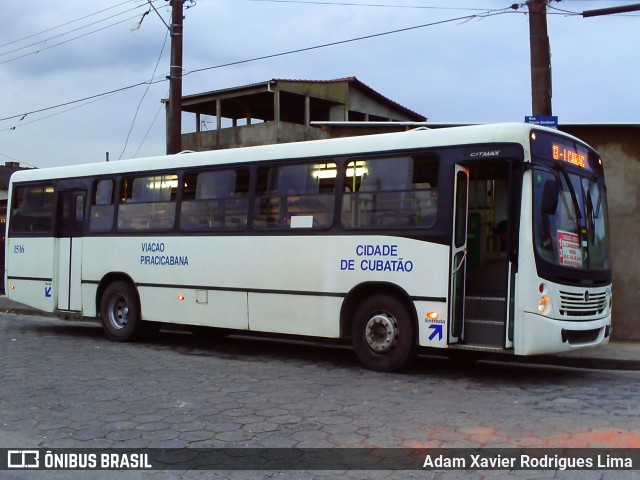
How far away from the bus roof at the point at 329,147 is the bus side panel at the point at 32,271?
146 cm

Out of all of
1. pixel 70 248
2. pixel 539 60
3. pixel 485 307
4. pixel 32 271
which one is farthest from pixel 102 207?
pixel 539 60

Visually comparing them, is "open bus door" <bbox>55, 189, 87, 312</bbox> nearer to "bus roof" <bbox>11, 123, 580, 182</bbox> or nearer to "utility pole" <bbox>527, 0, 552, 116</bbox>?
"bus roof" <bbox>11, 123, 580, 182</bbox>

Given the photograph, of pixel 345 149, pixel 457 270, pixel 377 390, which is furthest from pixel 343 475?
pixel 345 149

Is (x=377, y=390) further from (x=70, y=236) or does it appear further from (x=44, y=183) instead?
(x=44, y=183)

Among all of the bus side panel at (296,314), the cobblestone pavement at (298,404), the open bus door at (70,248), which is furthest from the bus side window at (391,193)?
the open bus door at (70,248)

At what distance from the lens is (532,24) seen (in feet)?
39.0

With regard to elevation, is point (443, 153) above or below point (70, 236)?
above

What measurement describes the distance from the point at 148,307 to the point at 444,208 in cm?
559

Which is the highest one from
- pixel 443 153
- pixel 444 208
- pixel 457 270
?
pixel 443 153

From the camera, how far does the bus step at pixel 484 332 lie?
816 cm

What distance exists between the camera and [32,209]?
13609mm

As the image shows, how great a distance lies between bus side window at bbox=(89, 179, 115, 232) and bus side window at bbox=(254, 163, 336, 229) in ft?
11.3

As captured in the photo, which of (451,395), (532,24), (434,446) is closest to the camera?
(434,446)

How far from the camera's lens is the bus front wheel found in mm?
11820
